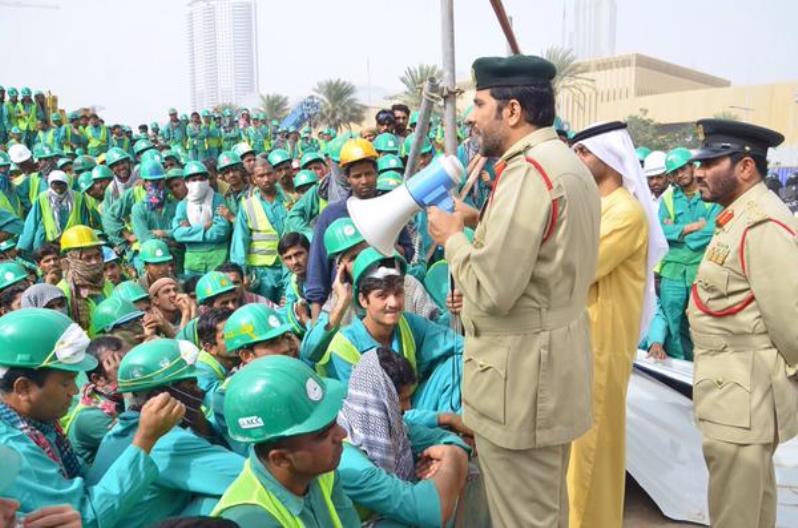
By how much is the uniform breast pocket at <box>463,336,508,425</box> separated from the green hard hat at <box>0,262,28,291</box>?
3.69m

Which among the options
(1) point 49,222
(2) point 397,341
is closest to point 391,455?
(2) point 397,341

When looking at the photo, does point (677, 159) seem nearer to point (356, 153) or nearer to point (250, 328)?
point (356, 153)

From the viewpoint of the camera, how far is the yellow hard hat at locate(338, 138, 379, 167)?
15.0 ft

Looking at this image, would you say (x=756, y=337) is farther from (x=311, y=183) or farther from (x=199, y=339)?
(x=311, y=183)

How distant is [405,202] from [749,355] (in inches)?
63.1

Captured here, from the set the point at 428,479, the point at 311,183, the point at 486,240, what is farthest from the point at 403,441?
the point at 311,183

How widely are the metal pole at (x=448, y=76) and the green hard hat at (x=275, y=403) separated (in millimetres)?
1435

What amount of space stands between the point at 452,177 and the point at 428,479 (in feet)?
3.88

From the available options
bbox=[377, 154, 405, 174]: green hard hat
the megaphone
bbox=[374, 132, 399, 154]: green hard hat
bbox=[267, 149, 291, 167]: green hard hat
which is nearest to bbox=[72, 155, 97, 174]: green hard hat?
bbox=[267, 149, 291, 167]: green hard hat

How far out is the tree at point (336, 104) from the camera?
44.2 m

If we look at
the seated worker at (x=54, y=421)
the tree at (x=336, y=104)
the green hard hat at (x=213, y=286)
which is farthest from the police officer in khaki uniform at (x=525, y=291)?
the tree at (x=336, y=104)

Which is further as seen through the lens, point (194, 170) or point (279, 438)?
point (194, 170)

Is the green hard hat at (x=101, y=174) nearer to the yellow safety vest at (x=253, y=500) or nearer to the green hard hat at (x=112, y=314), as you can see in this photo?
the green hard hat at (x=112, y=314)

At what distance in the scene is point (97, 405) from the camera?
3.03m
